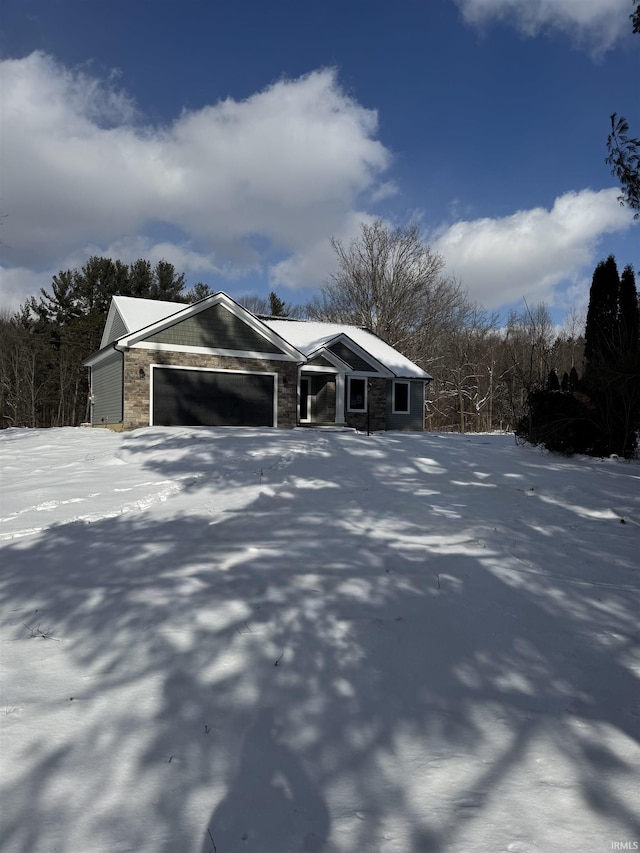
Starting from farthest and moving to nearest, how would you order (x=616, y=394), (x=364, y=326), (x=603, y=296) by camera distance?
(x=364, y=326)
(x=603, y=296)
(x=616, y=394)

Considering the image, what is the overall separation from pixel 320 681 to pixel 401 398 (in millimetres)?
22170

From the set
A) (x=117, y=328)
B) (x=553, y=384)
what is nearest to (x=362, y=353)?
(x=117, y=328)

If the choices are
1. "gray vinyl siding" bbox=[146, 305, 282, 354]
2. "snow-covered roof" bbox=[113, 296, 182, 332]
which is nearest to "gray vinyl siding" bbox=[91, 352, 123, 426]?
"snow-covered roof" bbox=[113, 296, 182, 332]

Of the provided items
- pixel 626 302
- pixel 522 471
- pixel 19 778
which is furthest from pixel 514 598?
pixel 626 302

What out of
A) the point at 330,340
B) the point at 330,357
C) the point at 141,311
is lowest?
the point at 330,357

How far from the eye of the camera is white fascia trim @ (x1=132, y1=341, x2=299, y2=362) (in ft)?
55.7

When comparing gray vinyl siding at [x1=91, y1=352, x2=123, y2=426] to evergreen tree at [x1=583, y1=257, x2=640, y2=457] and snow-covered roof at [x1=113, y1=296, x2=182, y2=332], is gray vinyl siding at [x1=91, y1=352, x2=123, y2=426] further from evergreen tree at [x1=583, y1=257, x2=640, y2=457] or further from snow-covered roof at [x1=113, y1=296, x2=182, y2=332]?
evergreen tree at [x1=583, y1=257, x2=640, y2=457]

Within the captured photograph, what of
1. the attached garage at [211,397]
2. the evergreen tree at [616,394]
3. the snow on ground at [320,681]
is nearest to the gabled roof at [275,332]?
the attached garage at [211,397]

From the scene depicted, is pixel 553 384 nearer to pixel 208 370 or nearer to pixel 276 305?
pixel 208 370

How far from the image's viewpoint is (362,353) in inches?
911

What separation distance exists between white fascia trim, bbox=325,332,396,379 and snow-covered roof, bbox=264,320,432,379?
116mm

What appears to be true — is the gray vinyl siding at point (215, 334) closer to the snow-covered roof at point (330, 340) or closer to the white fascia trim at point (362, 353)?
the snow-covered roof at point (330, 340)

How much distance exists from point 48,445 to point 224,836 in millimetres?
12411

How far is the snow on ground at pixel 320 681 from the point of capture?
2.12 meters
